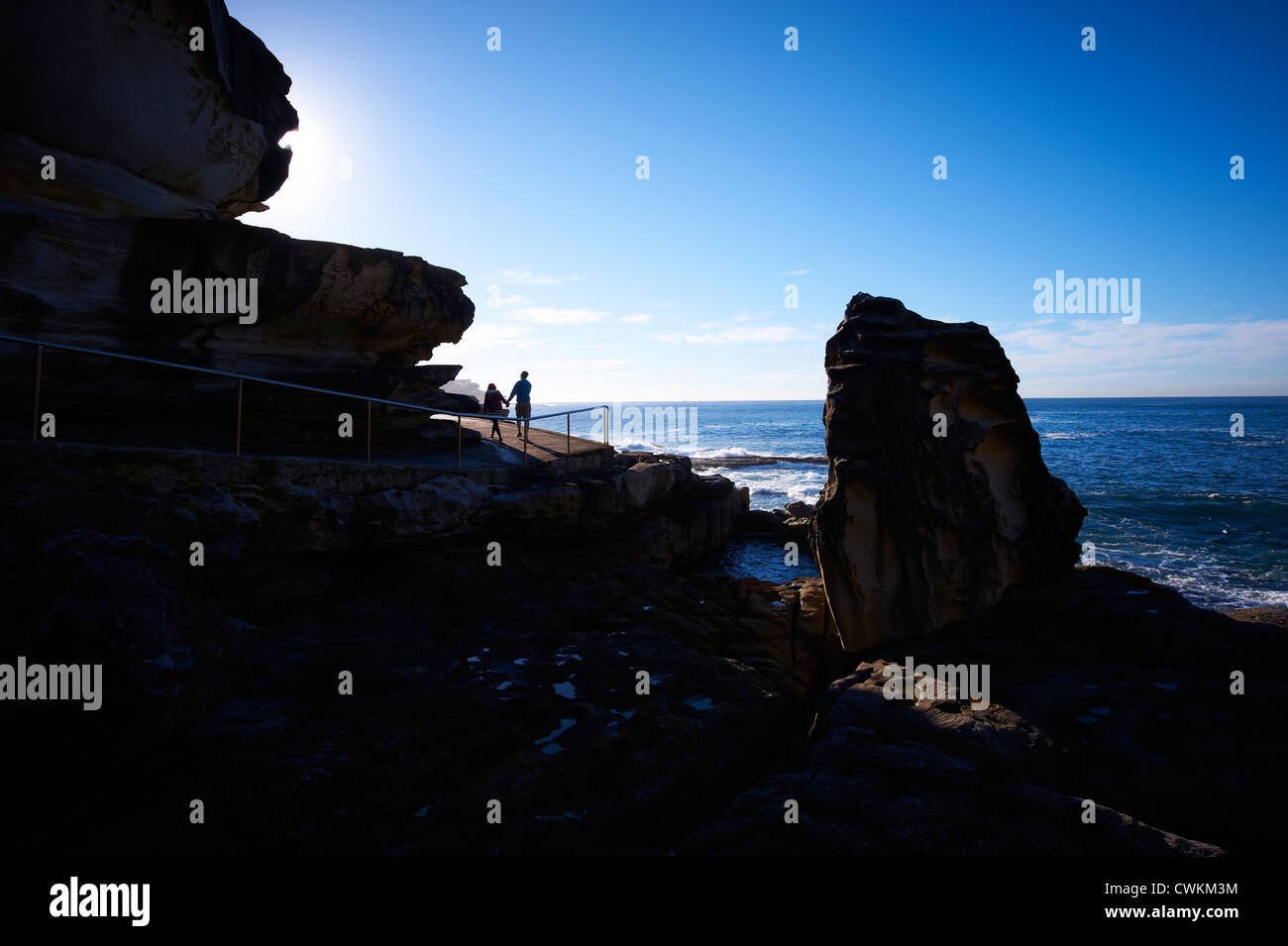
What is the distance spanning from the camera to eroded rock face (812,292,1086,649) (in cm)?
780

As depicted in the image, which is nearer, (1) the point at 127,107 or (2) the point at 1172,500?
(1) the point at 127,107

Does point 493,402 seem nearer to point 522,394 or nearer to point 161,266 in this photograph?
point 522,394

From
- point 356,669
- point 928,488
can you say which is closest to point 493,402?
point 356,669

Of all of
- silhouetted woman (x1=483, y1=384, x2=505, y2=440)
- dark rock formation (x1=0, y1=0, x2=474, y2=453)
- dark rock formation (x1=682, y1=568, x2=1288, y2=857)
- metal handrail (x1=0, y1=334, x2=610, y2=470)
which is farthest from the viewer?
silhouetted woman (x1=483, y1=384, x2=505, y2=440)

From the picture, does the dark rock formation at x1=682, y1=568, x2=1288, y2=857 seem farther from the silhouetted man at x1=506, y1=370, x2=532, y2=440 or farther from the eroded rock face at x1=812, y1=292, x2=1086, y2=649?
the silhouetted man at x1=506, y1=370, x2=532, y2=440

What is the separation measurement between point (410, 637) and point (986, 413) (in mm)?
7533

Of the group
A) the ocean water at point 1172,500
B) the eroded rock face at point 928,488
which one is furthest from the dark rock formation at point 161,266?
the ocean water at point 1172,500

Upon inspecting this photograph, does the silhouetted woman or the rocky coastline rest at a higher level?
the silhouetted woman

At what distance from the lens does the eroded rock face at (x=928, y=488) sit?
780 cm

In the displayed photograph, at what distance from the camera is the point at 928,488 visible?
801 cm

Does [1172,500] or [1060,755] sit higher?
[1172,500]

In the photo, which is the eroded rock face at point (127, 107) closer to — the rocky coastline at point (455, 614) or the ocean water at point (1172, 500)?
the rocky coastline at point (455, 614)

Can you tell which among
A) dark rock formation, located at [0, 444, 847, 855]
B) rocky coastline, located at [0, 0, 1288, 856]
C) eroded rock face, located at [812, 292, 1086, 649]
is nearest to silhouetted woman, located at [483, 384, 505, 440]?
rocky coastline, located at [0, 0, 1288, 856]
